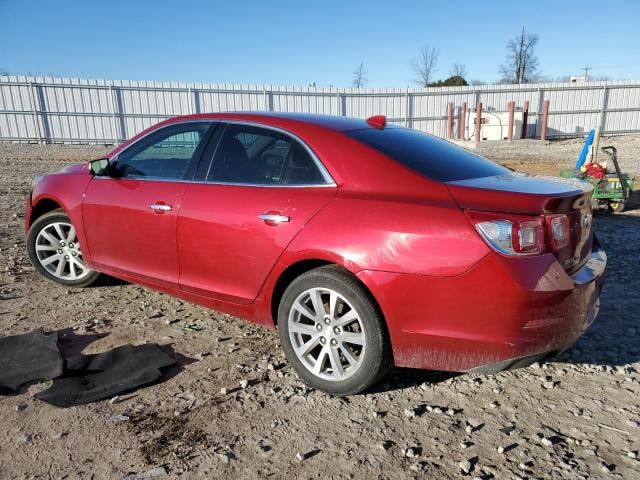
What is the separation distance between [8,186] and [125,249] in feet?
26.0

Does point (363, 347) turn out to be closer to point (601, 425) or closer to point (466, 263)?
point (466, 263)

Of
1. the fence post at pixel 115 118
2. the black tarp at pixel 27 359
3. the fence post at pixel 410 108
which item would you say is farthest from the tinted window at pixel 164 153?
the fence post at pixel 410 108

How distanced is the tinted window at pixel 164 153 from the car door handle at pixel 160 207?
0.78 ft

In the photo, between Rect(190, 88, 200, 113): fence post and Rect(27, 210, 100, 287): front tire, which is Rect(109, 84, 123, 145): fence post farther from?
Rect(27, 210, 100, 287): front tire

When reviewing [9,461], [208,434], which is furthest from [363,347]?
[9,461]

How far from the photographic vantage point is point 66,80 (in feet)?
74.7

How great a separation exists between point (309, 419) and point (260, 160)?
166cm

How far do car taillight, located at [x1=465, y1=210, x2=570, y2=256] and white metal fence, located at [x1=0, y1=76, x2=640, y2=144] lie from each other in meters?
21.2

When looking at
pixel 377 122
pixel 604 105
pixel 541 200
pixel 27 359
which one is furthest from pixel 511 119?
pixel 27 359

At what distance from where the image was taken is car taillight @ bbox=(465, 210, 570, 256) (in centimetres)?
240

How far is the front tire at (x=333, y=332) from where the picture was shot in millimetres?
2717

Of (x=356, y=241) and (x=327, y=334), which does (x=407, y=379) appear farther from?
(x=356, y=241)

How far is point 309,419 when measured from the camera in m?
2.72

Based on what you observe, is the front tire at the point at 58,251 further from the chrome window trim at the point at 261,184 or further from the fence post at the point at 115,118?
the fence post at the point at 115,118
